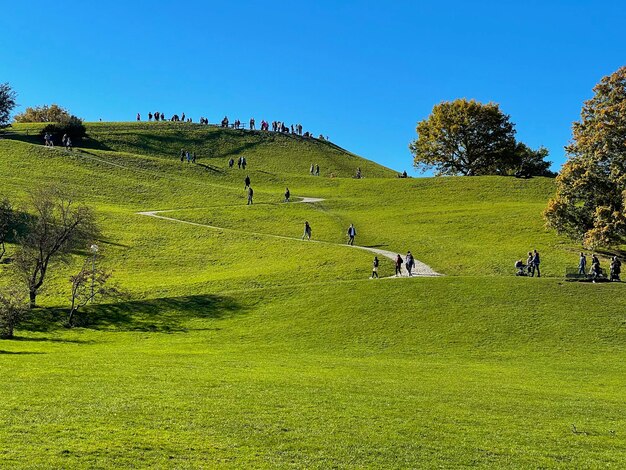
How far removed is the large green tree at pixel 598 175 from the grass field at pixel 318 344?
3.39 m

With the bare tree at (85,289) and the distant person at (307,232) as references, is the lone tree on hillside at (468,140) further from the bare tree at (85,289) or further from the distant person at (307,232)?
the bare tree at (85,289)

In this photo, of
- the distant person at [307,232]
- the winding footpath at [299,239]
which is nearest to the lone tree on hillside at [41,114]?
the winding footpath at [299,239]

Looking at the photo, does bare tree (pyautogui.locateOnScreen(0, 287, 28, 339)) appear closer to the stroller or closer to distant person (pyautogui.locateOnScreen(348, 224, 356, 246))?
distant person (pyautogui.locateOnScreen(348, 224, 356, 246))

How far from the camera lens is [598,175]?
51.1m

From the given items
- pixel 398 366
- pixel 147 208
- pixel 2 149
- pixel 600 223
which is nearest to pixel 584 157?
pixel 600 223

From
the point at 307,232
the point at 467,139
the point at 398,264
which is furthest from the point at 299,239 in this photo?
the point at 467,139

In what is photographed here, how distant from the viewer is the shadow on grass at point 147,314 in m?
34.8

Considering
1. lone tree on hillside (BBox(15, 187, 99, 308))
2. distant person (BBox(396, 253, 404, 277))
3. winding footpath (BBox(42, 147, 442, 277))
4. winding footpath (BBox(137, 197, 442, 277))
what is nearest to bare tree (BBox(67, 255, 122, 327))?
lone tree on hillside (BBox(15, 187, 99, 308))

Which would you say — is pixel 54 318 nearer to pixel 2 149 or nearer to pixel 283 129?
pixel 2 149

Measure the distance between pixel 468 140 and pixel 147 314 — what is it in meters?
75.6

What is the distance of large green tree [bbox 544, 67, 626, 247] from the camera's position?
48375 mm

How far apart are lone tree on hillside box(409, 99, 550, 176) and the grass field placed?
18.3 metres

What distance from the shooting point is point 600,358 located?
27672mm

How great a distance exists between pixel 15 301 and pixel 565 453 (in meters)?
31.7
